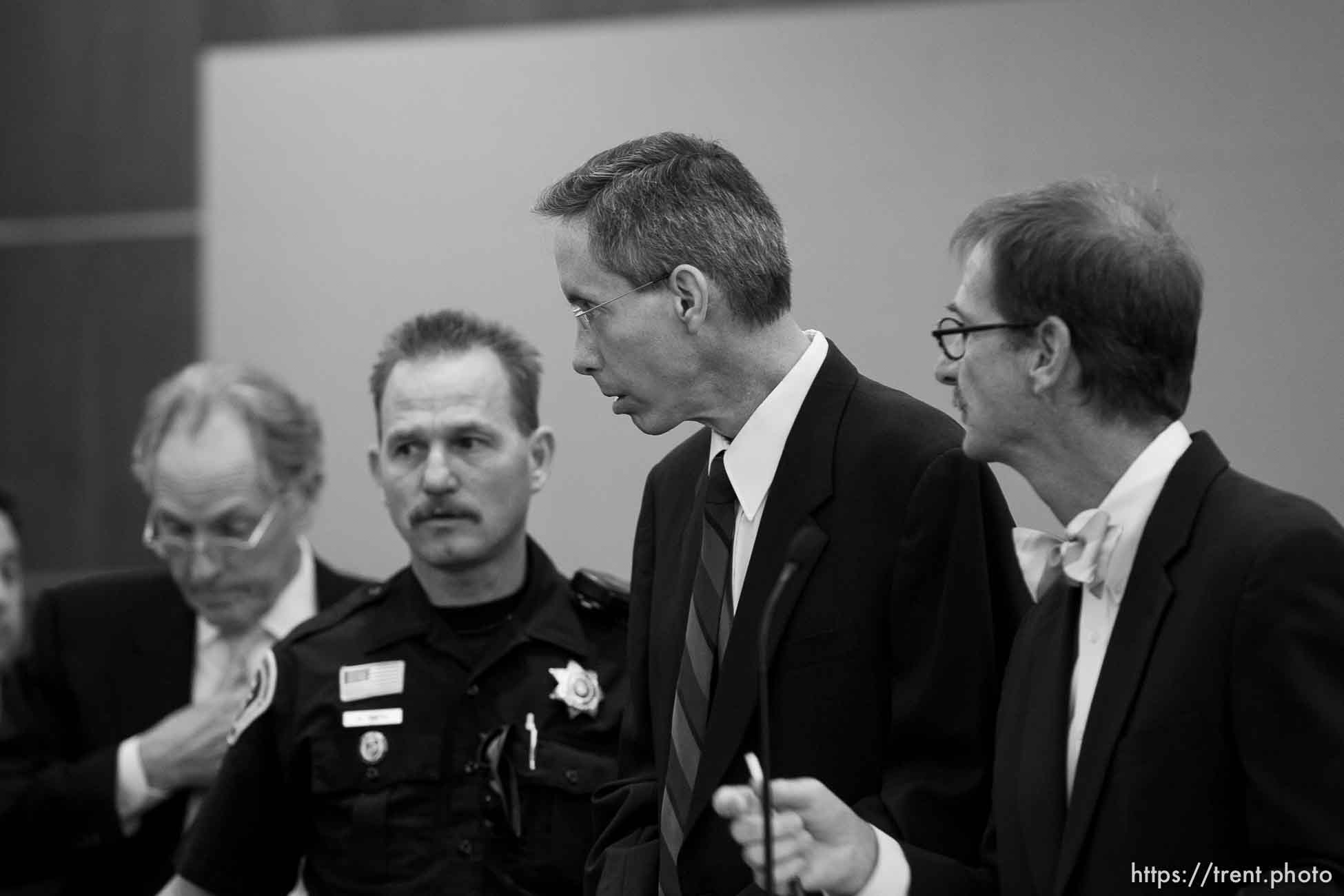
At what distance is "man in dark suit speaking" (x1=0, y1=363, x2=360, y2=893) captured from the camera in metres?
3.71

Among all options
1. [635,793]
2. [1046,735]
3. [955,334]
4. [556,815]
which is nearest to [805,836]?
[1046,735]

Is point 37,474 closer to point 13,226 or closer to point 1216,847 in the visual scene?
point 13,226

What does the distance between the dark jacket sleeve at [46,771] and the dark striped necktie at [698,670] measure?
69.6 inches

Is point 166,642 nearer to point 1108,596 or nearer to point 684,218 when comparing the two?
point 684,218

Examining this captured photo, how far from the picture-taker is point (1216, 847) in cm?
192

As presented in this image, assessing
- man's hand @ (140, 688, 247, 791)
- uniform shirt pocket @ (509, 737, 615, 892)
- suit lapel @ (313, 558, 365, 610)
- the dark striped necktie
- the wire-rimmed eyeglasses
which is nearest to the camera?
the dark striped necktie

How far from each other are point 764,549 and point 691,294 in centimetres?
36

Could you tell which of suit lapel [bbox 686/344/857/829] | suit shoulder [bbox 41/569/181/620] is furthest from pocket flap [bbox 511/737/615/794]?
suit shoulder [bbox 41/569/181/620]

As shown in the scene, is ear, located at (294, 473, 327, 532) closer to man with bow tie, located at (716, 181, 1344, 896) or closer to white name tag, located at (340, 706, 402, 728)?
white name tag, located at (340, 706, 402, 728)

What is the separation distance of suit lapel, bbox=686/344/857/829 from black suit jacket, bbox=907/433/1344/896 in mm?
360

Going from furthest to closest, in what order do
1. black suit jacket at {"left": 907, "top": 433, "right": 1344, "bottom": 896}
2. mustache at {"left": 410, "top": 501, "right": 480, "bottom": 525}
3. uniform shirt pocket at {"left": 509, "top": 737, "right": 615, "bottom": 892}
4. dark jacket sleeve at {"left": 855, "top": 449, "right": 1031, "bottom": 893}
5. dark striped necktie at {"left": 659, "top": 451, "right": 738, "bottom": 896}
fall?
1. mustache at {"left": 410, "top": 501, "right": 480, "bottom": 525}
2. uniform shirt pocket at {"left": 509, "top": 737, "right": 615, "bottom": 892}
3. dark striped necktie at {"left": 659, "top": 451, "right": 738, "bottom": 896}
4. dark jacket sleeve at {"left": 855, "top": 449, "right": 1031, "bottom": 893}
5. black suit jacket at {"left": 907, "top": 433, "right": 1344, "bottom": 896}

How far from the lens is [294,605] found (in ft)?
12.5

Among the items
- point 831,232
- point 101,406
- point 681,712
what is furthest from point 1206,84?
point 101,406

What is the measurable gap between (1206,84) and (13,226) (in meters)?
3.92
